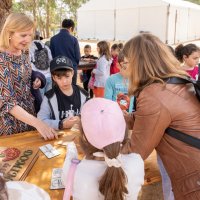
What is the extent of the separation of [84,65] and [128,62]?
4.33 meters

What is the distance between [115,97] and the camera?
315 cm

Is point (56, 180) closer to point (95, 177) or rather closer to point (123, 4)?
point (95, 177)

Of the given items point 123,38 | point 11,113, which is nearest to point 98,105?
point 11,113

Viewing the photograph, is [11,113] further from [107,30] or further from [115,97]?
[107,30]

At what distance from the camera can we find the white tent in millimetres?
18658

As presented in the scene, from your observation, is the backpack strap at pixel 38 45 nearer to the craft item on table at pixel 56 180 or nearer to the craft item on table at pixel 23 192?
the craft item on table at pixel 56 180

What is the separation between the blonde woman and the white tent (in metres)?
17.0

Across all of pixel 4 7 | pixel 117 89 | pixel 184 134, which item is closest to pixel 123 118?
pixel 184 134

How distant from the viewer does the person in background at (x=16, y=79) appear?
2.05m

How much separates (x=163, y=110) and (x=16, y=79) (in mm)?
1234

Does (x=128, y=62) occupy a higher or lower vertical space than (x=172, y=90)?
higher

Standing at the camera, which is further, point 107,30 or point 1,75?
point 107,30

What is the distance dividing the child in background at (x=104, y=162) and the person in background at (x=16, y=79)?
843 mm

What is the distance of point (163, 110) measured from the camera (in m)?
1.41
